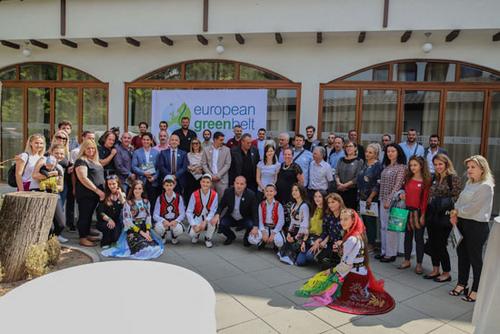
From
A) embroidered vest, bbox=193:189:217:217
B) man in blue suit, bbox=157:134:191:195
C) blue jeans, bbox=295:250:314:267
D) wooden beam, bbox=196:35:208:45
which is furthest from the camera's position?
wooden beam, bbox=196:35:208:45

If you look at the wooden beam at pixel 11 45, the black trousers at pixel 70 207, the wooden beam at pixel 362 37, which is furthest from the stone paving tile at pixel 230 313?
the wooden beam at pixel 11 45

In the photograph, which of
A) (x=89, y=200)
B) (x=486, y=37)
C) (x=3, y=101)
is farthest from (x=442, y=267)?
(x=3, y=101)

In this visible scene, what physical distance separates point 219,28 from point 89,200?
15.6 ft

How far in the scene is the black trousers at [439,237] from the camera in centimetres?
418

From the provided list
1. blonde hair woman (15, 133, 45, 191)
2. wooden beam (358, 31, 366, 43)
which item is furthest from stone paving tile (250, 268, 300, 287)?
wooden beam (358, 31, 366, 43)

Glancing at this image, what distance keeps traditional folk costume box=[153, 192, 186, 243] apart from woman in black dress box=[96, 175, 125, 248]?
526mm

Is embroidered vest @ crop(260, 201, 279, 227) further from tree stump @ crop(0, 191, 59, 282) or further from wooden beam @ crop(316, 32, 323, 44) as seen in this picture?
wooden beam @ crop(316, 32, 323, 44)

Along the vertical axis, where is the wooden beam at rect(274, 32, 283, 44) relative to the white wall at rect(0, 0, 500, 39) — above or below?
below

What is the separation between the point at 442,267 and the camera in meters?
4.37

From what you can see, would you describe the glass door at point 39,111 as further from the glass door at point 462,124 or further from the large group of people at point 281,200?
the glass door at point 462,124

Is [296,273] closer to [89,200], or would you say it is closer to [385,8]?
[89,200]

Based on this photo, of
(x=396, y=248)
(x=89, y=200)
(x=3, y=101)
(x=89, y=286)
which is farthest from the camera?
(x=3, y=101)

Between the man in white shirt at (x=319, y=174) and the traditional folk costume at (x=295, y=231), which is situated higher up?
the man in white shirt at (x=319, y=174)

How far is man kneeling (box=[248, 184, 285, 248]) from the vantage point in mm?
5234
